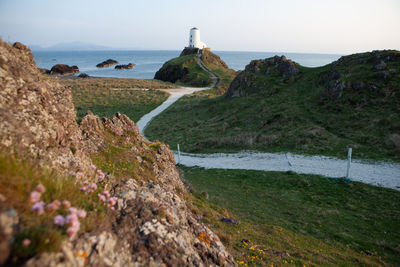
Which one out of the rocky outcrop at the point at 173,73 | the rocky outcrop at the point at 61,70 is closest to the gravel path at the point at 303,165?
the rocky outcrop at the point at 173,73

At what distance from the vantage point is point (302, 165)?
17.5m

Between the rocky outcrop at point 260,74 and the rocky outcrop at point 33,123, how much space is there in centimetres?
3412

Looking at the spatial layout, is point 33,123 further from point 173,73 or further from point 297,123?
point 173,73

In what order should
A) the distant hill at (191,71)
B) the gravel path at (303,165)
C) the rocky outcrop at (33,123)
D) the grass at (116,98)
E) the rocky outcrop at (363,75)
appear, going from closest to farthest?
the rocky outcrop at (33,123), the gravel path at (303,165), the rocky outcrop at (363,75), the grass at (116,98), the distant hill at (191,71)

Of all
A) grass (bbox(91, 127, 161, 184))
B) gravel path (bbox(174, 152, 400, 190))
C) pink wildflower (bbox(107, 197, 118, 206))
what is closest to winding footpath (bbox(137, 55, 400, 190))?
gravel path (bbox(174, 152, 400, 190))

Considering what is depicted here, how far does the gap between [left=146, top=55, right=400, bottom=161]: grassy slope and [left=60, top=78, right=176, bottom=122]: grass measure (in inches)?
372

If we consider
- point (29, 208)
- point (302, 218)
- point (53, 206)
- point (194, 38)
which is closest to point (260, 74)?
point (302, 218)

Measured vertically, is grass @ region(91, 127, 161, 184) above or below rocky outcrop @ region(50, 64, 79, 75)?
below

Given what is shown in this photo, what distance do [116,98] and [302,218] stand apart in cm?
4829

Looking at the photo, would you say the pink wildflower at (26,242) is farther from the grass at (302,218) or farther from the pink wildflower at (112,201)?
the grass at (302,218)

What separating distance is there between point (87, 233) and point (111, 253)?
1.53 ft

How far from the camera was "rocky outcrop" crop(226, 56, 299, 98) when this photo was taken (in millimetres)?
37062

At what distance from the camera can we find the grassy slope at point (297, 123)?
63.8 feet

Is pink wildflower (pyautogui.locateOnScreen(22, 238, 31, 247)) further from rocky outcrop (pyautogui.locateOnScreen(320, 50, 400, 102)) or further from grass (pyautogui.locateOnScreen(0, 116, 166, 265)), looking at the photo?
rocky outcrop (pyautogui.locateOnScreen(320, 50, 400, 102))
